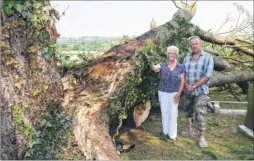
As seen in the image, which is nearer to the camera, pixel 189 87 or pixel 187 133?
pixel 189 87

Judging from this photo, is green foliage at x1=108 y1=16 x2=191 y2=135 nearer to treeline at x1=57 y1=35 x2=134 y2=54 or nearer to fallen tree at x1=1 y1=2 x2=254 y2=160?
fallen tree at x1=1 y1=2 x2=254 y2=160

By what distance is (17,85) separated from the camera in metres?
4.36

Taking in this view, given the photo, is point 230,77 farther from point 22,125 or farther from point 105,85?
point 22,125

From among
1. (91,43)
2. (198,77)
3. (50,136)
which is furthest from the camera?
(91,43)

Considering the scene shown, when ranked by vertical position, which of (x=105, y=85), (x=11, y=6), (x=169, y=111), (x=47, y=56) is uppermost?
(x=11, y=6)

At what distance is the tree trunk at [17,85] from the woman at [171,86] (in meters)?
2.28

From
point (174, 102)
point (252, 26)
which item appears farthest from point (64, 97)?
point (252, 26)

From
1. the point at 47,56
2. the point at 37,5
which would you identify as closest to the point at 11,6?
the point at 37,5

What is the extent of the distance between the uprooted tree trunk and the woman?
56cm

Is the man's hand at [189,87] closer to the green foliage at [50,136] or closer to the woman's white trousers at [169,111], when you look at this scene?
the woman's white trousers at [169,111]

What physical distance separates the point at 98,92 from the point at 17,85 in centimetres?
152

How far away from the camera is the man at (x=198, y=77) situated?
19.4 ft

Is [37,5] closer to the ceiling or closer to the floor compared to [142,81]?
closer to the ceiling

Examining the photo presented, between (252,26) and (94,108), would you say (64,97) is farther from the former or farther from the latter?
(252,26)
